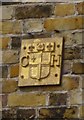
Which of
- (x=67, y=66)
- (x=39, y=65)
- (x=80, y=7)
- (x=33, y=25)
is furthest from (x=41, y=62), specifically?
(x=80, y=7)

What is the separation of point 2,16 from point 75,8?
398 millimetres

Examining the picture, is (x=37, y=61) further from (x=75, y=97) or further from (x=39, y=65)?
(x=75, y=97)

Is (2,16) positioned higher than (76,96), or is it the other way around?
(2,16)

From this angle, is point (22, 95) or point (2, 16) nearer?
point (22, 95)

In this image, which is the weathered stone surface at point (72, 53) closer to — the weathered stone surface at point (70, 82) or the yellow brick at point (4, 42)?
the weathered stone surface at point (70, 82)

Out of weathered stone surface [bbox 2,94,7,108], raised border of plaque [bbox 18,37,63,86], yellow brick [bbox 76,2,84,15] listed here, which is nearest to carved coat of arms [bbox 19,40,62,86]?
raised border of plaque [bbox 18,37,63,86]

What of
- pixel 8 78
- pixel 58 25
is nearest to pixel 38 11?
pixel 58 25

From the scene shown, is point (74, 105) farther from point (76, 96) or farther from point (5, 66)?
point (5, 66)

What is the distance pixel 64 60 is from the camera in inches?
126

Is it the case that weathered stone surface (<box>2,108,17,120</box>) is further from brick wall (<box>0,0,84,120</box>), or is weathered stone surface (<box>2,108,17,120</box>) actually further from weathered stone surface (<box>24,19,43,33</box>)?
weathered stone surface (<box>24,19,43,33</box>)

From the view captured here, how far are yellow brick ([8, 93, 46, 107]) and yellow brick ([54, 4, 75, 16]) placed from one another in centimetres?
47

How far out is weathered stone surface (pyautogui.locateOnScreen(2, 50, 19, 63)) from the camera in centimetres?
327

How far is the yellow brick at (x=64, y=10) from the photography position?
331 centimetres

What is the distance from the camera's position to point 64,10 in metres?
3.32
